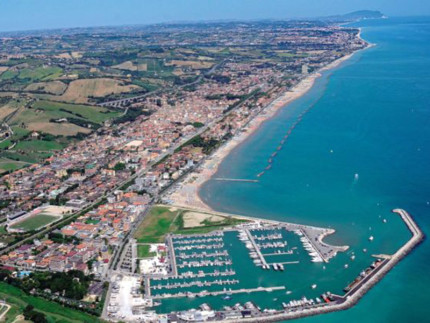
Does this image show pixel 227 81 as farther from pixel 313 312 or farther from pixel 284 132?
pixel 313 312

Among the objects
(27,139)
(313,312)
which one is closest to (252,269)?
(313,312)

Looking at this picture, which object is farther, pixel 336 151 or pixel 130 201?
pixel 336 151

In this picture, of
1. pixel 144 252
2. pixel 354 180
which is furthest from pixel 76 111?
pixel 144 252

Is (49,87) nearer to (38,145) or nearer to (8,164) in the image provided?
(38,145)

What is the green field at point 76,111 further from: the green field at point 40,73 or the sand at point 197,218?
the sand at point 197,218

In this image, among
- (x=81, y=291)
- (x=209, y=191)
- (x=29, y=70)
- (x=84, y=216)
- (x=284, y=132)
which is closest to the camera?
(x=81, y=291)

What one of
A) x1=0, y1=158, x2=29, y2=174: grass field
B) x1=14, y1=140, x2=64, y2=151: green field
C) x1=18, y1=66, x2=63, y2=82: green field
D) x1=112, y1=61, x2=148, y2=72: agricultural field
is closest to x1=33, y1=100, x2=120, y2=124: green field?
x1=14, y1=140, x2=64, y2=151: green field
